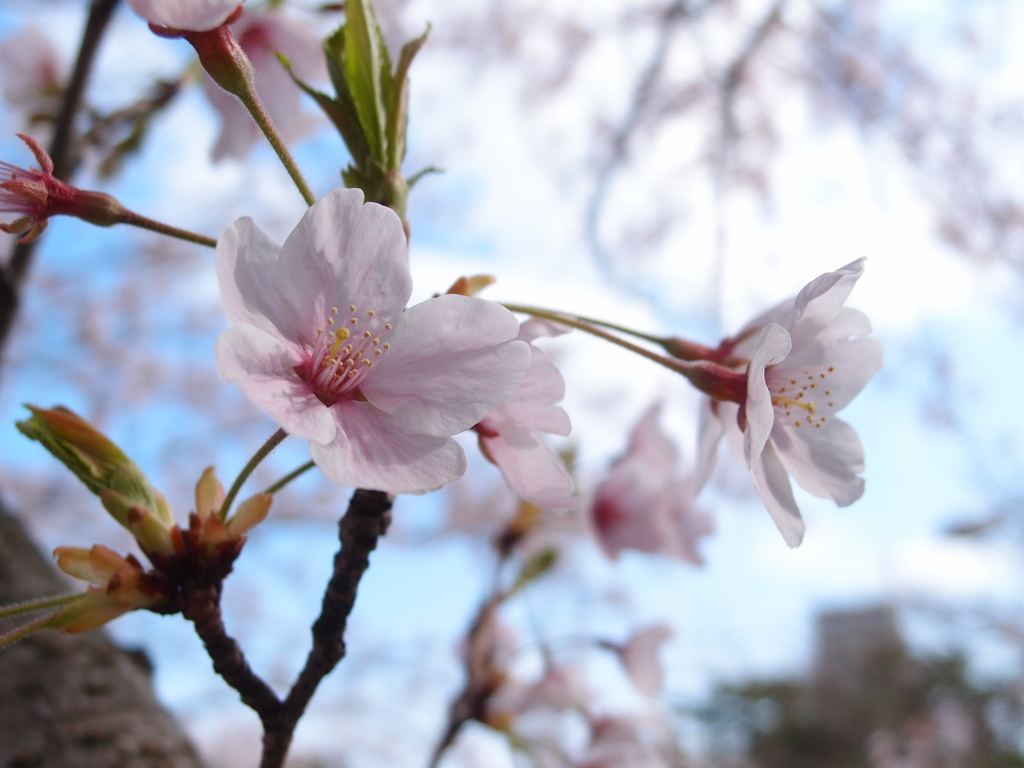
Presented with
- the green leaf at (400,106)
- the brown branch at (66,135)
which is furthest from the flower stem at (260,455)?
the brown branch at (66,135)

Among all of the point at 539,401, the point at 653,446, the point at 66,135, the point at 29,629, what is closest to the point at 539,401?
the point at 539,401

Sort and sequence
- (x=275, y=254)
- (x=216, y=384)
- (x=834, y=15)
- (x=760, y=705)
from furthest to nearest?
(x=760, y=705), (x=216, y=384), (x=834, y=15), (x=275, y=254)

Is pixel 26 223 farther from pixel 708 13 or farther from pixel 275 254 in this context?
pixel 708 13

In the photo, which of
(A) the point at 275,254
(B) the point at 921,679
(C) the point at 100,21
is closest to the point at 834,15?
(C) the point at 100,21

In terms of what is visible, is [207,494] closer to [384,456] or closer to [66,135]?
[384,456]

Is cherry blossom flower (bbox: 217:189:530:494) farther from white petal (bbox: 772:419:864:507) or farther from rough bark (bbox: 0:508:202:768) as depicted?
rough bark (bbox: 0:508:202:768)

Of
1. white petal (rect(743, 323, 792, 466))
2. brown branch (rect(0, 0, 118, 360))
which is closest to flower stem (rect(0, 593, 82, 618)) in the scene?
white petal (rect(743, 323, 792, 466))
